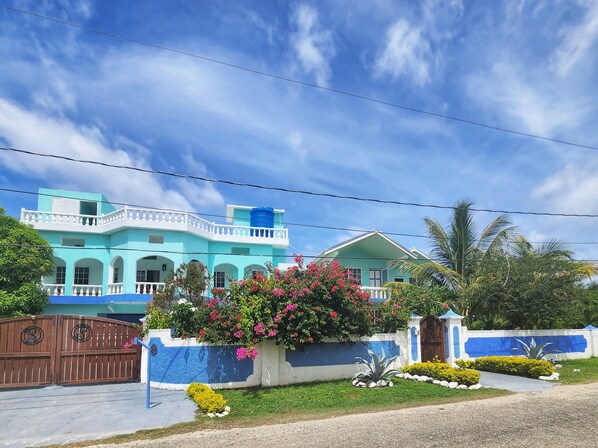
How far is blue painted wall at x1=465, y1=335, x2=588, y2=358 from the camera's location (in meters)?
15.8

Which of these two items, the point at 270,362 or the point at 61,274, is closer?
the point at 270,362

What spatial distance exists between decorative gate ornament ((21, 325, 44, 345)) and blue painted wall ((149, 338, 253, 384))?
10.5 feet

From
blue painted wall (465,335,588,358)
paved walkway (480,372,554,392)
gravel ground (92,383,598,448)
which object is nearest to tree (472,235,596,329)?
blue painted wall (465,335,588,358)

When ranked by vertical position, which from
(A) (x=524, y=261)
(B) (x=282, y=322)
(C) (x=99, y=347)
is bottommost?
(C) (x=99, y=347)

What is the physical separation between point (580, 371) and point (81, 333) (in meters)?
15.8

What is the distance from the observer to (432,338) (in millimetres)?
15039

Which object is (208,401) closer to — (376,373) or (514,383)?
(376,373)

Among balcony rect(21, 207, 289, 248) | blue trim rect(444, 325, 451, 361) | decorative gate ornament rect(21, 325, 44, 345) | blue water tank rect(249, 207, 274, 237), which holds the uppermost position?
blue water tank rect(249, 207, 274, 237)

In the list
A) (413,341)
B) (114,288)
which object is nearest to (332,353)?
(413,341)

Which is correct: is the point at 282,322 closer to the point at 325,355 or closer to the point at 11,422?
the point at 325,355

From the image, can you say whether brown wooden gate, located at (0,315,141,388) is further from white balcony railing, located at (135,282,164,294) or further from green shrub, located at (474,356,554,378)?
green shrub, located at (474,356,554,378)

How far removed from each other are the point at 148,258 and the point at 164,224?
2751 mm

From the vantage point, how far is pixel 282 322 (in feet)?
37.6

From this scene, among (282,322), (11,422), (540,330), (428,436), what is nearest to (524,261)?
(540,330)
